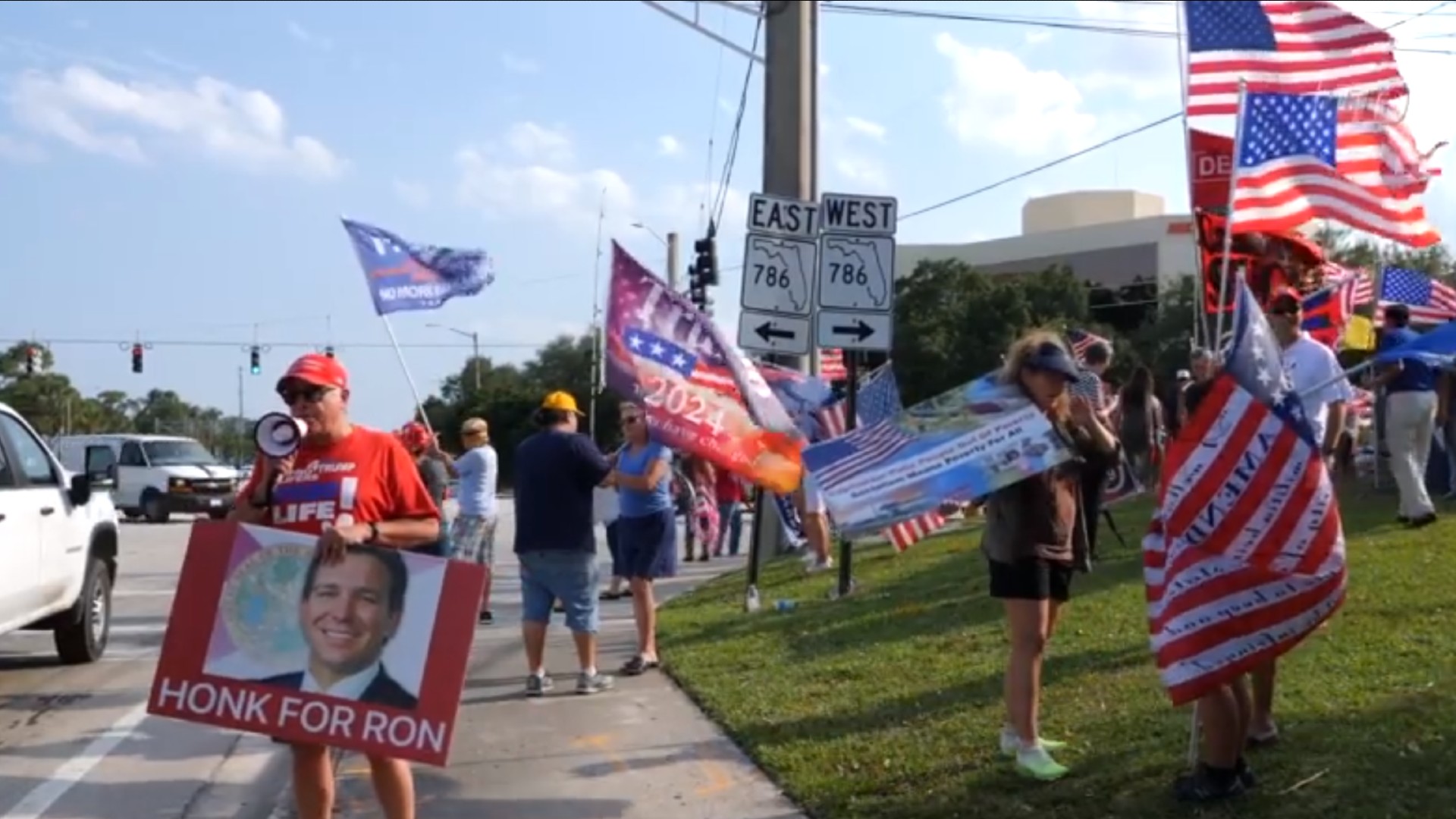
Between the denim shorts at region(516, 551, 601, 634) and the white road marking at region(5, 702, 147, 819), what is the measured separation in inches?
85.5

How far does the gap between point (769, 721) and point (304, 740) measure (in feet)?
10.5

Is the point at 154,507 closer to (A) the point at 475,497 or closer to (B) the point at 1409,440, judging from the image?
(A) the point at 475,497

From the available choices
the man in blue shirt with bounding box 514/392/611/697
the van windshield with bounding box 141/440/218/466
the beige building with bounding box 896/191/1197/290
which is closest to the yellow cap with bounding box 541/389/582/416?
the man in blue shirt with bounding box 514/392/611/697

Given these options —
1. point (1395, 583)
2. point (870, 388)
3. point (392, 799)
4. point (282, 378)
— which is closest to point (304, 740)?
point (392, 799)

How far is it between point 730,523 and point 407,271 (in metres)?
8.32

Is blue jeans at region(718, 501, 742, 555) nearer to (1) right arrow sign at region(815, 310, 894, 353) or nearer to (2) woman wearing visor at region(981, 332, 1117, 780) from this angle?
(1) right arrow sign at region(815, 310, 894, 353)

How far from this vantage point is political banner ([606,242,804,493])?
34.8 feet

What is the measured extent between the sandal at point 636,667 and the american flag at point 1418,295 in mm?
9164

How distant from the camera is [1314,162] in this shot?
7777mm

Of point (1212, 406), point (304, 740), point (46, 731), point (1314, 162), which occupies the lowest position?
point (46, 731)

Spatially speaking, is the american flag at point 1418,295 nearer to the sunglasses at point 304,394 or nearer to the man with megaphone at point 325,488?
the man with megaphone at point 325,488

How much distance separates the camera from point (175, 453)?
35.3 m

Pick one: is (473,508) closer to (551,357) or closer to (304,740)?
(304,740)

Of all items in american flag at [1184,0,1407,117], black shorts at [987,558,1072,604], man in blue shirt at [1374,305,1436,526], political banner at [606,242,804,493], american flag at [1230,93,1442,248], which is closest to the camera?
black shorts at [987,558,1072,604]
